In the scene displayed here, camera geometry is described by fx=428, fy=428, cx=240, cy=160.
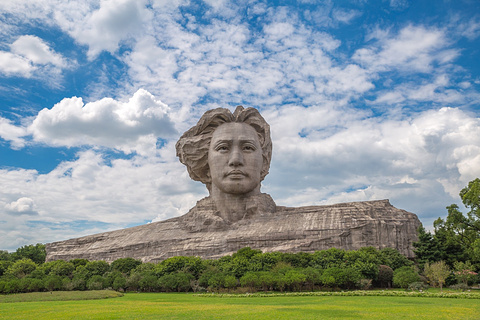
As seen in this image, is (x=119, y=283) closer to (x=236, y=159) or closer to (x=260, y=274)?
(x=260, y=274)

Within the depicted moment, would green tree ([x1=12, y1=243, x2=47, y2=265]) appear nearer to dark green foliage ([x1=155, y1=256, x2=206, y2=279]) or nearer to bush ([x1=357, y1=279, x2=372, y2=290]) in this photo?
dark green foliage ([x1=155, y1=256, x2=206, y2=279])

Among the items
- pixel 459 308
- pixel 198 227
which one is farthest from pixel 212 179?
pixel 459 308

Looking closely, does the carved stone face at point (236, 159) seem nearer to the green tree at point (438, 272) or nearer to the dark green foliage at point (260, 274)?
the dark green foliage at point (260, 274)

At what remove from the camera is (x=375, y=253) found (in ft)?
81.2

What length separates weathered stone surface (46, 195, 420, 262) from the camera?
27.9 metres

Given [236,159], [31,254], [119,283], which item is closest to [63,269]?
[119,283]

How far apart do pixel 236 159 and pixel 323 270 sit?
1403 centimetres

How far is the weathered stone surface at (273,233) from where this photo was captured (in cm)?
2786

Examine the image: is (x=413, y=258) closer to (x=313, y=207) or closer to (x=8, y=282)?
(x=313, y=207)

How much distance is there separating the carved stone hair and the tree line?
38.9 feet

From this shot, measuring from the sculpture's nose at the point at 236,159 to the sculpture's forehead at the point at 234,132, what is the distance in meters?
1.21

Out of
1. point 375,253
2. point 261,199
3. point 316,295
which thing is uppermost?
point 261,199

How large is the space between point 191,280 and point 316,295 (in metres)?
8.49

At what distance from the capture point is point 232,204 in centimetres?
3575
